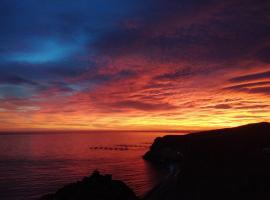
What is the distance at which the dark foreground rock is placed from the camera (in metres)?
33.9

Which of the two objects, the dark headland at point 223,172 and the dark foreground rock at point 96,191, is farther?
the dark foreground rock at point 96,191

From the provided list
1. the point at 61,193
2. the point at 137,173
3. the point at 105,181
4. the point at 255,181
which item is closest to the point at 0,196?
the point at 61,193

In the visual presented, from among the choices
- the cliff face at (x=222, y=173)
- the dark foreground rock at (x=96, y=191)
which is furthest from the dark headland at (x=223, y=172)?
the dark foreground rock at (x=96, y=191)

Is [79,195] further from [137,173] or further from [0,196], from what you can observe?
[137,173]

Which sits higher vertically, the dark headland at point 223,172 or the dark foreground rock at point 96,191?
the dark headland at point 223,172

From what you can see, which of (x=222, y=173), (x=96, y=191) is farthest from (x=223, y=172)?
(x=96, y=191)

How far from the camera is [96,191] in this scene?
34.6m

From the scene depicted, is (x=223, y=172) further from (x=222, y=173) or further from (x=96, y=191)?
(x=96, y=191)

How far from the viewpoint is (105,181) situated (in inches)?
1494

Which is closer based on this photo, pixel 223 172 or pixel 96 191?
pixel 223 172

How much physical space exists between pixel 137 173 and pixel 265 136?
52213mm

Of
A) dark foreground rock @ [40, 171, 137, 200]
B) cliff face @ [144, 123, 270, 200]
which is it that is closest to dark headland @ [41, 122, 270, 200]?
cliff face @ [144, 123, 270, 200]

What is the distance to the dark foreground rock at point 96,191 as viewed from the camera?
33919 mm

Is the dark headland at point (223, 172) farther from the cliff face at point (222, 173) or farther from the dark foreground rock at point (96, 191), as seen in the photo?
the dark foreground rock at point (96, 191)
